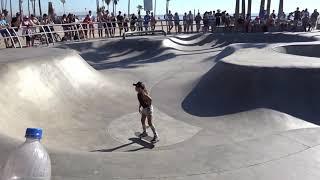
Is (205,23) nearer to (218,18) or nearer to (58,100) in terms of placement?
(218,18)

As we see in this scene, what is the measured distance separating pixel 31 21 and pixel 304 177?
55.6ft

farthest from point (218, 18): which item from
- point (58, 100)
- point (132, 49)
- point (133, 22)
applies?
point (58, 100)

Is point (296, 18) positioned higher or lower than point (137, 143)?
higher

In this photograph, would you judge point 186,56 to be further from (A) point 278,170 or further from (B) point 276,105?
(A) point 278,170

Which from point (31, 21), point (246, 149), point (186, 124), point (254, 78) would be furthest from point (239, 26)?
point (246, 149)

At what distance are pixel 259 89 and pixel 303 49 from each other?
6.50m

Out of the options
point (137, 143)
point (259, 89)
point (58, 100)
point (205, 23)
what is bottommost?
point (137, 143)

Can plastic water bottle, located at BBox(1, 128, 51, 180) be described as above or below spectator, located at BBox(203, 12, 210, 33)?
below

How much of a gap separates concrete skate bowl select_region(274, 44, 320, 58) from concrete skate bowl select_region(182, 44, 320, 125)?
164 inches

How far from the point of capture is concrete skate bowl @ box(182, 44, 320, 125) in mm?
9852

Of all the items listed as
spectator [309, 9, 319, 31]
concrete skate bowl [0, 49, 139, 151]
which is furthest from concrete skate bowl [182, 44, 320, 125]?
spectator [309, 9, 319, 31]

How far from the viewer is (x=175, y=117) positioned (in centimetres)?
981

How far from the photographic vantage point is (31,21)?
19.0 m

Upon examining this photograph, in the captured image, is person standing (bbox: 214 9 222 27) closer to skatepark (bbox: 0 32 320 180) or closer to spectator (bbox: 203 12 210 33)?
spectator (bbox: 203 12 210 33)
